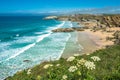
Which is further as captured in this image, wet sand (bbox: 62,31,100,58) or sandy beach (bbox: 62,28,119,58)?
sandy beach (bbox: 62,28,119,58)

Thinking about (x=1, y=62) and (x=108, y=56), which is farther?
(x=1, y=62)

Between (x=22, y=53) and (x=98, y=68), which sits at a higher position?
(x=98, y=68)

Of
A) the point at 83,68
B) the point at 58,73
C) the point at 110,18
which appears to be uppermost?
the point at 83,68

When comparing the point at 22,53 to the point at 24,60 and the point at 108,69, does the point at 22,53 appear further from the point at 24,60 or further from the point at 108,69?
the point at 108,69

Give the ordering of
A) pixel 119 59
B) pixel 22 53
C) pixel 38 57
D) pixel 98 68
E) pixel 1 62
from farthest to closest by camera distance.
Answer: pixel 22 53 → pixel 38 57 → pixel 1 62 → pixel 119 59 → pixel 98 68

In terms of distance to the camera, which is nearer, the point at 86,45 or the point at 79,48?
the point at 79,48

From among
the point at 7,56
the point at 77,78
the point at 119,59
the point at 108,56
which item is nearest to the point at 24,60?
the point at 7,56

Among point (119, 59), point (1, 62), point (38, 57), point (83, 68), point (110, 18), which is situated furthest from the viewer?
point (110, 18)

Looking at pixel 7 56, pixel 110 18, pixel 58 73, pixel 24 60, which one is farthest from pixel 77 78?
pixel 110 18

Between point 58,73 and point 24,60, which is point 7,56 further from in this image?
point 58,73

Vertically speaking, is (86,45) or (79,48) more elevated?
(79,48)

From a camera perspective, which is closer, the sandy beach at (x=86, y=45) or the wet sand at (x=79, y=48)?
the wet sand at (x=79, y=48)
